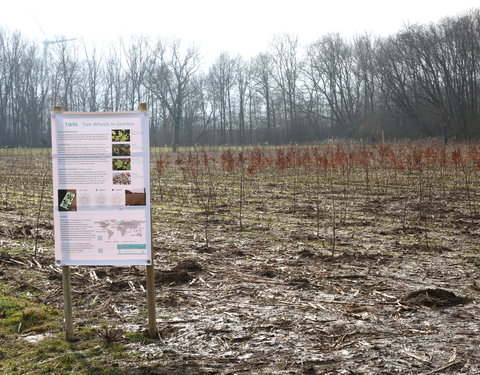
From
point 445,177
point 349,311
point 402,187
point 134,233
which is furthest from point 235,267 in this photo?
point 445,177

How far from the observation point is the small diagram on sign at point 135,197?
12.8ft

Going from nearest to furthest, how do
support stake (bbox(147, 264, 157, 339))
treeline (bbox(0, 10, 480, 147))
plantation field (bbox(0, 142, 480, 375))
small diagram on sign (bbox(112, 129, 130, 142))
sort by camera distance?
plantation field (bbox(0, 142, 480, 375))
small diagram on sign (bbox(112, 129, 130, 142))
support stake (bbox(147, 264, 157, 339))
treeline (bbox(0, 10, 480, 147))

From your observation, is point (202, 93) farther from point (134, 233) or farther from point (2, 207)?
point (134, 233)

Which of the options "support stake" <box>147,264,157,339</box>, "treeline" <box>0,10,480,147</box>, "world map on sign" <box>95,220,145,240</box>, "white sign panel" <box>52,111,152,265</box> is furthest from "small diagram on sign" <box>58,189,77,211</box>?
"treeline" <box>0,10,480,147</box>

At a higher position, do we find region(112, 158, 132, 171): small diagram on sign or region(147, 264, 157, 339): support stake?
region(112, 158, 132, 171): small diagram on sign

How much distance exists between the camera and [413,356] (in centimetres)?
361

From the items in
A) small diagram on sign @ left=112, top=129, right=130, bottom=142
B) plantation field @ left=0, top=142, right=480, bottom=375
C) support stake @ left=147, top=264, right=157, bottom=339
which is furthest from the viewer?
support stake @ left=147, top=264, right=157, bottom=339

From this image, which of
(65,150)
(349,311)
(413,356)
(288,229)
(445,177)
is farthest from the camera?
(445,177)

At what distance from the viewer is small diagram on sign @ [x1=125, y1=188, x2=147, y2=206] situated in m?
3.89

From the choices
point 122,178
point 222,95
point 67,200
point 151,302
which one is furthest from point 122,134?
point 222,95

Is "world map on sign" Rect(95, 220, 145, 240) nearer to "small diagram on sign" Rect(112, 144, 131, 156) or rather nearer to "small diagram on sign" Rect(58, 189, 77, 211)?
"small diagram on sign" Rect(58, 189, 77, 211)

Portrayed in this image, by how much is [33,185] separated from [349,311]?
13.2 metres

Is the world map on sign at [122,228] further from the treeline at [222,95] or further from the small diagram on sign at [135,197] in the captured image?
the treeline at [222,95]

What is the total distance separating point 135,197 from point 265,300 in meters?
1.71
